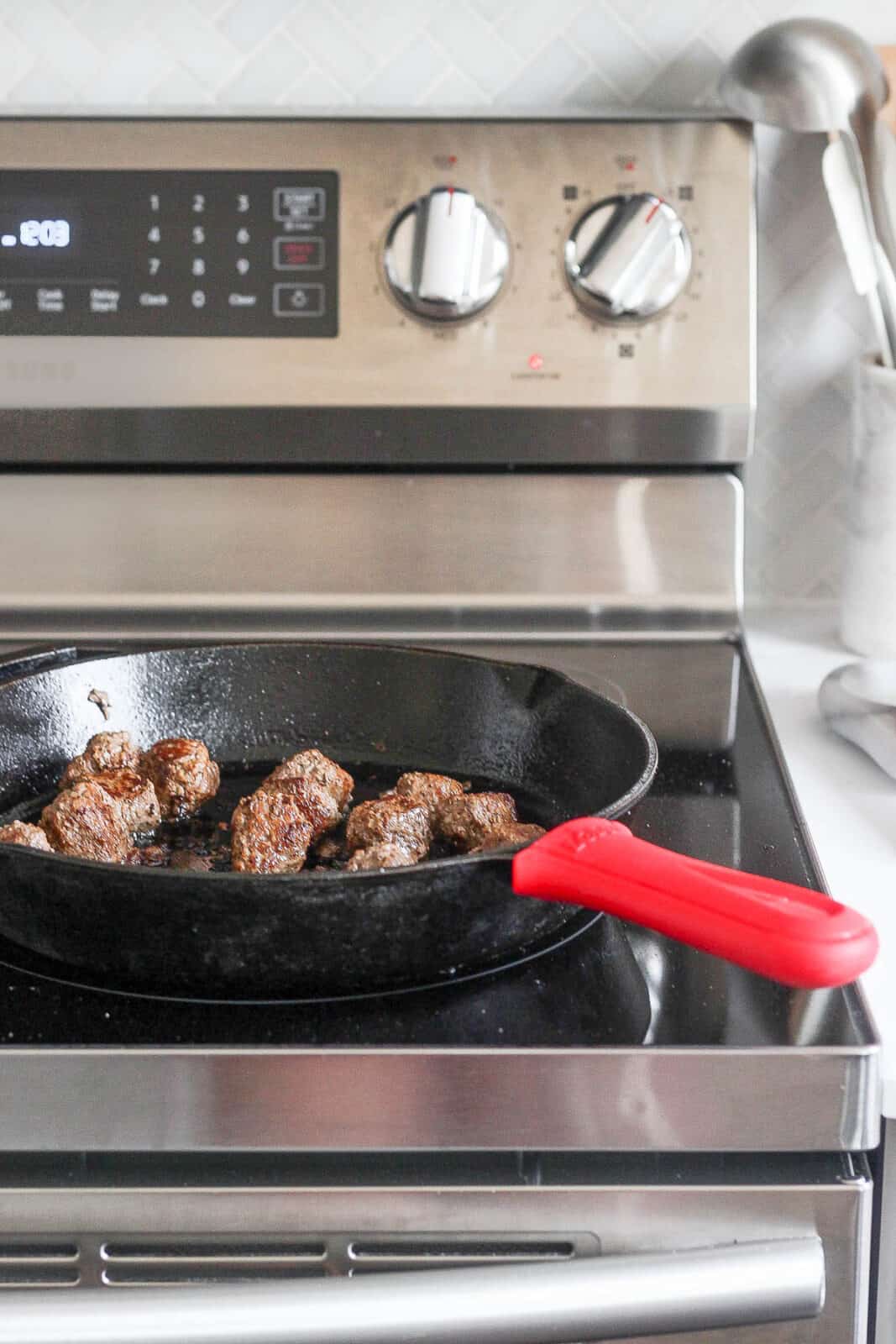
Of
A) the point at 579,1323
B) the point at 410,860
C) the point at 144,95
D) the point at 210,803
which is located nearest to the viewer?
the point at 579,1323

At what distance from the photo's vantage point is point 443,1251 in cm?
55

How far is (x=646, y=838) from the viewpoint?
0.71m

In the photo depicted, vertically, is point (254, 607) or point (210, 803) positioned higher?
point (254, 607)

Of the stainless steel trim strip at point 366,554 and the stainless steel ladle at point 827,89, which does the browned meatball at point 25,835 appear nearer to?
the stainless steel trim strip at point 366,554

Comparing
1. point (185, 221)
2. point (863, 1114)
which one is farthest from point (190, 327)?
point (863, 1114)

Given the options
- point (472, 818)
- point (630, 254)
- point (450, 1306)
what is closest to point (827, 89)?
point (630, 254)

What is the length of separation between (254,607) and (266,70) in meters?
0.42

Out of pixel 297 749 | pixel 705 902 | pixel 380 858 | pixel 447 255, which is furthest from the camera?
pixel 447 255

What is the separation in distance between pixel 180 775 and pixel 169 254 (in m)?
0.45

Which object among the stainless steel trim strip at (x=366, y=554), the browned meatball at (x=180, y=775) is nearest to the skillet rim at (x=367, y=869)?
the browned meatball at (x=180, y=775)

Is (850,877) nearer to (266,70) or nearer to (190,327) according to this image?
(190,327)

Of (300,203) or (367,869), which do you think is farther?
(300,203)

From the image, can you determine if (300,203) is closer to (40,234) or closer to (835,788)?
(40,234)

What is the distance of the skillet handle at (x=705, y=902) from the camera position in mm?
476
